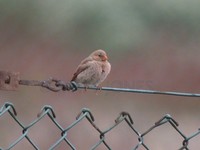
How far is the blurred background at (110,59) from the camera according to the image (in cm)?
730

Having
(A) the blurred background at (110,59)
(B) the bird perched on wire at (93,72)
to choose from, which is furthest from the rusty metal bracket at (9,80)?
(A) the blurred background at (110,59)

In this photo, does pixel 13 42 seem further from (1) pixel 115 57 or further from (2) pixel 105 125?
(2) pixel 105 125

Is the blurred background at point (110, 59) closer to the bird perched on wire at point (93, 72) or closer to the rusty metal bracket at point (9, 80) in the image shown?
the bird perched on wire at point (93, 72)

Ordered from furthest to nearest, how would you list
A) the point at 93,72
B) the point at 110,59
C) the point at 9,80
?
the point at 110,59 → the point at 93,72 → the point at 9,80

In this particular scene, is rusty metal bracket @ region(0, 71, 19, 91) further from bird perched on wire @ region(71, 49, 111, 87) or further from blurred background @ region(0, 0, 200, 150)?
blurred background @ region(0, 0, 200, 150)

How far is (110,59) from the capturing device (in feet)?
31.1

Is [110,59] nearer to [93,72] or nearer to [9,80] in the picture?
[93,72]

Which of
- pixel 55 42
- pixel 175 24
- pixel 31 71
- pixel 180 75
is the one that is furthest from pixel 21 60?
pixel 175 24

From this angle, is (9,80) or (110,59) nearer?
(9,80)

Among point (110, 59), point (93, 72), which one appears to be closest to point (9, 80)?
point (93, 72)

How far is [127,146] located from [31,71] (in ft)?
7.42

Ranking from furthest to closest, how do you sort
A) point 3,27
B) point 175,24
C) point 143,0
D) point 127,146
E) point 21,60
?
point 143,0 < point 175,24 < point 3,27 < point 21,60 < point 127,146

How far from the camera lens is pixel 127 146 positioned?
6879mm


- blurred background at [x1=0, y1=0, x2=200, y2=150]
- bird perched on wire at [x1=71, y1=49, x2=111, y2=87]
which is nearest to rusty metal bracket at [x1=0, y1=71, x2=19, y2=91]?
bird perched on wire at [x1=71, y1=49, x2=111, y2=87]
